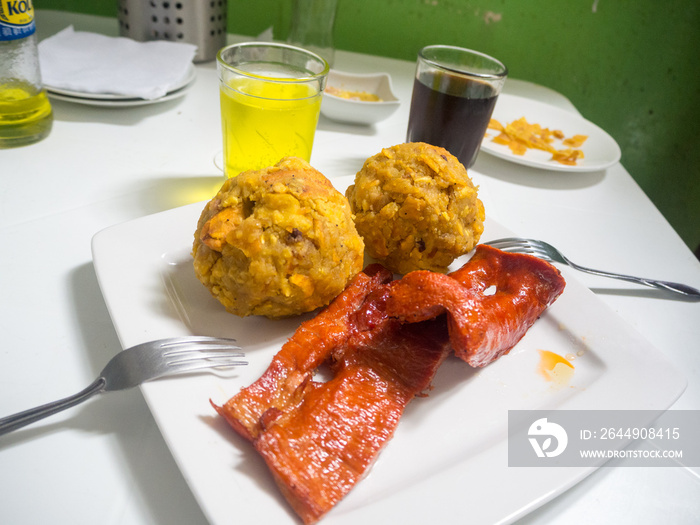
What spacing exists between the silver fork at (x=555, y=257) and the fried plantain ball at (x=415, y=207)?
0.52ft

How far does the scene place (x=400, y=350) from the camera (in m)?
0.99

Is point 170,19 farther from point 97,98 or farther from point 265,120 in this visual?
point 265,120

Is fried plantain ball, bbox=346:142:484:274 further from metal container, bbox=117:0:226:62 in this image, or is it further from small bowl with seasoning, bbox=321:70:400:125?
metal container, bbox=117:0:226:62

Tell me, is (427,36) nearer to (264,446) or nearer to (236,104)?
(236,104)

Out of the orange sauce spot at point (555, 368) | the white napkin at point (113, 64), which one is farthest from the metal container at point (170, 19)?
the orange sauce spot at point (555, 368)

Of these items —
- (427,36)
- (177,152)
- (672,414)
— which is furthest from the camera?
(427,36)

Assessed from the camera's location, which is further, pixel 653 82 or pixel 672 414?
pixel 653 82

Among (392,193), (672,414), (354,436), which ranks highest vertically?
(392,193)

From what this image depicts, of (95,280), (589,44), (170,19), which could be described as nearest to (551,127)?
(589,44)

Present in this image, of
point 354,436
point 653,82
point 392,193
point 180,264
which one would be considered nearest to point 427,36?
point 653,82

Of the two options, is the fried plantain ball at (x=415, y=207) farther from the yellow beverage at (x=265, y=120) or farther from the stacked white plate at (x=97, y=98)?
the stacked white plate at (x=97, y=98)

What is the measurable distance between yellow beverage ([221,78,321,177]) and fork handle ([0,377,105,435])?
80 centimetres

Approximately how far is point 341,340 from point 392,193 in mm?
364

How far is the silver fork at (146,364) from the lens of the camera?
0.78m
